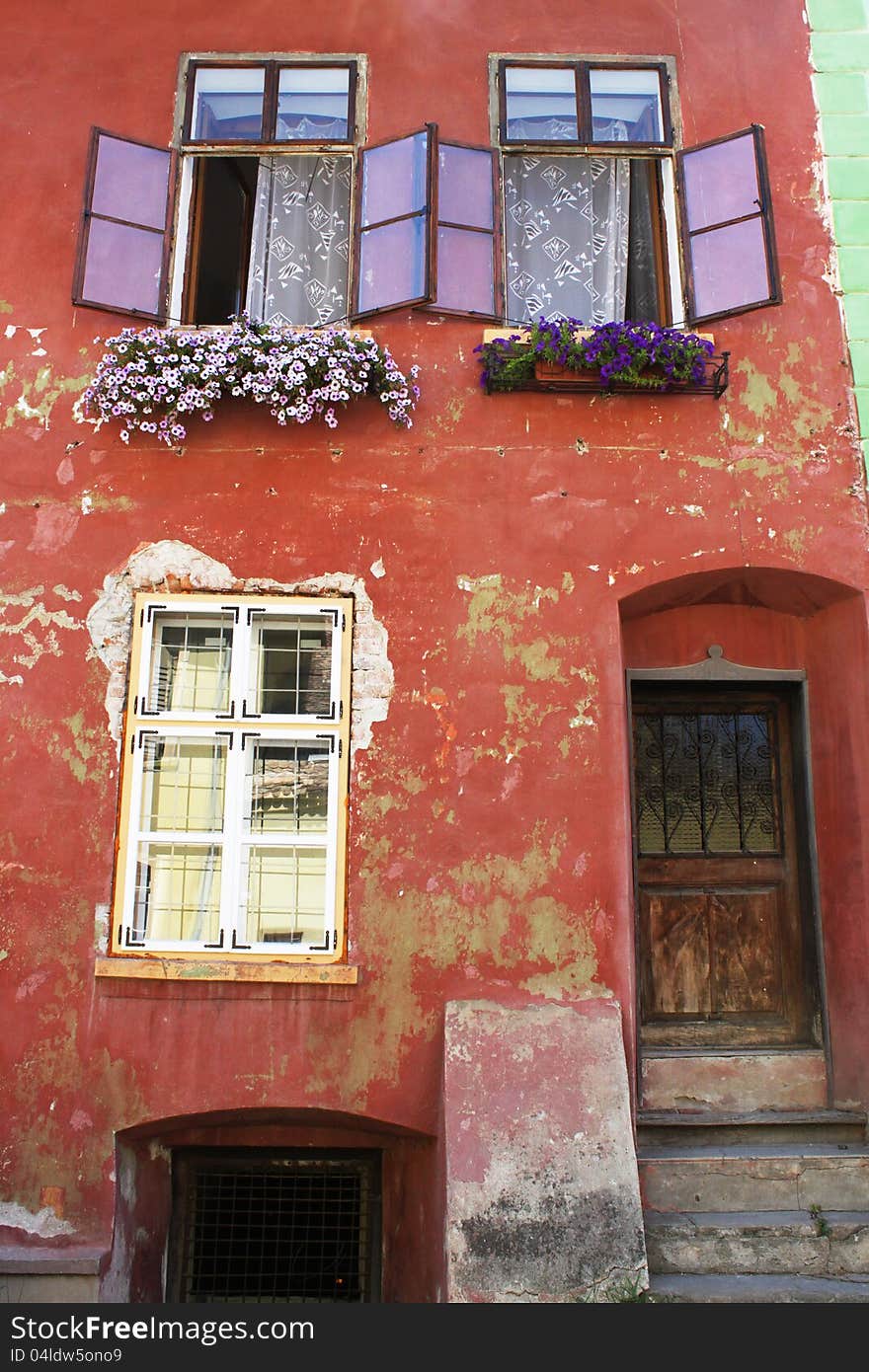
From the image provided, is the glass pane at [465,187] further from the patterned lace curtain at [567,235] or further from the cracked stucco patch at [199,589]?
the cracked stucco patch at [199,589]

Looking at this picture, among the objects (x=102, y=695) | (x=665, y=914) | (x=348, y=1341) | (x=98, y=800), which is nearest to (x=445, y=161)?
(x=102, y=695)

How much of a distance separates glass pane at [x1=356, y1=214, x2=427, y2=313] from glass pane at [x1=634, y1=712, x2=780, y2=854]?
277 cm

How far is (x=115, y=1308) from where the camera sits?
4895 millimetres

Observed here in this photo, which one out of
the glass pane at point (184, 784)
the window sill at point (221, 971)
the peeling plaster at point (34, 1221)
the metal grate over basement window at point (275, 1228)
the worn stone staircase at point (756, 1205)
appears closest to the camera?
the worn stone staircase at point (756, 1205)

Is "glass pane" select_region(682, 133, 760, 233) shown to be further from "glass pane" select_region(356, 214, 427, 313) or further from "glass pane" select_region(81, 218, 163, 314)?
"glass pane" select_region(81, 218, 163, 314)

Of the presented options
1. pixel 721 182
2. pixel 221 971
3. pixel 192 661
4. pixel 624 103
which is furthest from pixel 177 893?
pixel 624 103

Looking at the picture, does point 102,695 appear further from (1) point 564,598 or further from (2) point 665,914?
(2) point 665,914

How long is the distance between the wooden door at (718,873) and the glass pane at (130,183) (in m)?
3.94

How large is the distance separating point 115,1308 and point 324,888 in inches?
80.5

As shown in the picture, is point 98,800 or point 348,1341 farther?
point 98,800

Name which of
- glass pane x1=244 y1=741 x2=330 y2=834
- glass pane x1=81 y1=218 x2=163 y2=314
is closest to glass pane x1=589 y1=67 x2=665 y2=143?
glass pane x1=81 y1=218 x2=163 y2=314

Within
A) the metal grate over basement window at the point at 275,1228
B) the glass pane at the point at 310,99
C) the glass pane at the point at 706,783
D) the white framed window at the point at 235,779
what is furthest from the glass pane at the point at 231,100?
the metal grate over basement window at the point at 275,1228

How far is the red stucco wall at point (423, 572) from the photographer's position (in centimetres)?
541

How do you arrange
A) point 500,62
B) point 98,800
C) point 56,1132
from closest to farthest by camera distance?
point 56,1132 < point 98,800 < point 500,62
